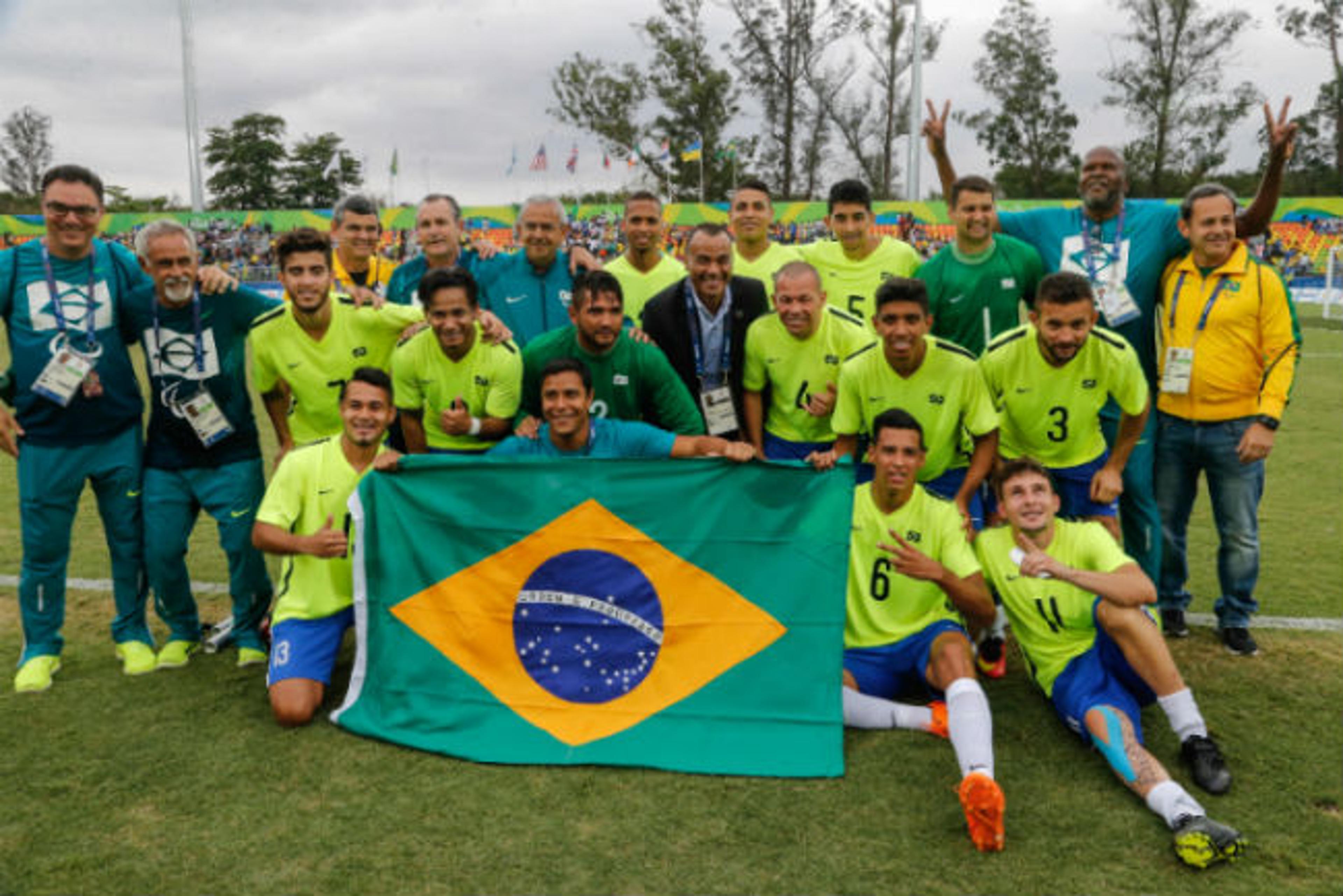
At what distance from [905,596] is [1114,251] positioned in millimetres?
2253

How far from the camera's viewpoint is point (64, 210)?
178 inches

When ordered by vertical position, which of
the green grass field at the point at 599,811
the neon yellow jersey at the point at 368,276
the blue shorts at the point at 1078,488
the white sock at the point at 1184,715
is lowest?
the green grass field at the point at 599,811

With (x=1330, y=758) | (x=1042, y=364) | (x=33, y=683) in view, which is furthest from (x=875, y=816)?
(x=33, y=683)

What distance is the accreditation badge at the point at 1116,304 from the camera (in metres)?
4.93

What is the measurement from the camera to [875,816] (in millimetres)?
3334

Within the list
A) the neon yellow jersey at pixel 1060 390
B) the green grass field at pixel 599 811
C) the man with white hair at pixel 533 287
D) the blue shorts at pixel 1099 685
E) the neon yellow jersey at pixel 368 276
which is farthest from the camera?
the neon yellow jersey at pixel 368 276

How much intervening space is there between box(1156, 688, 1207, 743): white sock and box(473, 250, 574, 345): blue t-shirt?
346 centimetres

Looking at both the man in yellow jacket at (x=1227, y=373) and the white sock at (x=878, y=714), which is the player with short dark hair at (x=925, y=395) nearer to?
the white sock at (x=878, y=714)

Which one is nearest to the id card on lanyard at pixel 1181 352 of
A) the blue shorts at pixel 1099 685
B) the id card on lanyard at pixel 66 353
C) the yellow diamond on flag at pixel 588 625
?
the blue shorts at pixel 1099 685

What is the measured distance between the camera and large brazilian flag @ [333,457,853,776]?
Result: 3.81m

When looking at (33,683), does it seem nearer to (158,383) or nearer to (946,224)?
(158,383)

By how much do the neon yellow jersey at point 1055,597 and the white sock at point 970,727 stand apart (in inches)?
15.9

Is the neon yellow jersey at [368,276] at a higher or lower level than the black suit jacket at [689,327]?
higher

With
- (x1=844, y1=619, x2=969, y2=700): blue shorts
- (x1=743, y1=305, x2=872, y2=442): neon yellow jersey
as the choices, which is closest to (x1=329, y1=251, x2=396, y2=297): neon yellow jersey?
(x1=743, y1=305, x2=872, y2=442): neon yellow jersey
